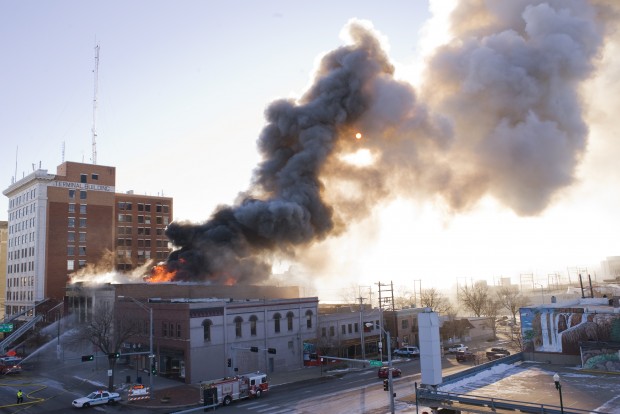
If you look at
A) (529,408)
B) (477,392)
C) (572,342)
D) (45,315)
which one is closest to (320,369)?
(572,342)

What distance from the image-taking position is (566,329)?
2967cm

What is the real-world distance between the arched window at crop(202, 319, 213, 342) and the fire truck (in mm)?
6777

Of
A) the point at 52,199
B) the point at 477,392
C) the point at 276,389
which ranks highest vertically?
the point at 52,199

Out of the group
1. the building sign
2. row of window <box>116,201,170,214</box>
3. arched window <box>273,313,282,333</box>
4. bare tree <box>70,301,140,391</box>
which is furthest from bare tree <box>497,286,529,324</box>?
the building sign

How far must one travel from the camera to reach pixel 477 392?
69.6 ft

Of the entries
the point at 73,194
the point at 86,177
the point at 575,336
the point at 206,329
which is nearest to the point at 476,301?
the point at 206,329

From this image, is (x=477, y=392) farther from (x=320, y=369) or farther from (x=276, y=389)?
(x=320, y=369)

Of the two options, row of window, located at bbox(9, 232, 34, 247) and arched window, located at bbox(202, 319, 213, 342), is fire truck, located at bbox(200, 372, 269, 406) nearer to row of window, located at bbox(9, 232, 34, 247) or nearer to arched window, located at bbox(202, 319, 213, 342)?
arched window, located at bbox(202, 319, 213, 342)

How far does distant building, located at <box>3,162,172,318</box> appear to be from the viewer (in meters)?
80.6

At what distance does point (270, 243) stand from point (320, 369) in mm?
19448

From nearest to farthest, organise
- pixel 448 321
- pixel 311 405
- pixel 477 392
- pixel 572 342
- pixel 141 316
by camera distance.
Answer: pixel 477 392 → pixel 572 342 → pixel 311 405 → pixel 141 316 → pixel 448 321

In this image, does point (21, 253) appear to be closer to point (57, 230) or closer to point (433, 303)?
point (57, 230)

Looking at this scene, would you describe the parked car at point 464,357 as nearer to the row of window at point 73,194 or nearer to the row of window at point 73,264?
the row of window at point 73,264

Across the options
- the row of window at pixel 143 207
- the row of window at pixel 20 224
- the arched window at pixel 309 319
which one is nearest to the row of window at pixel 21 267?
the row of window at pixel 20 224
